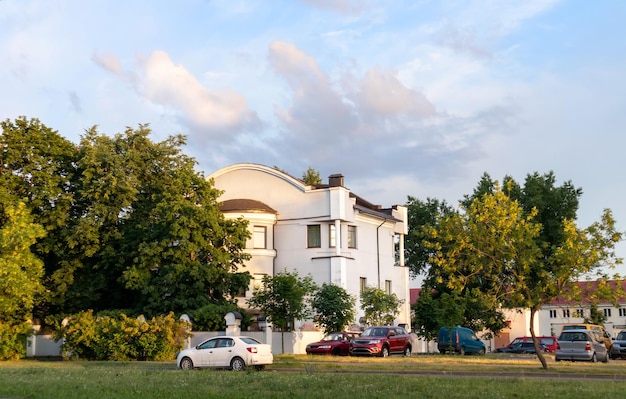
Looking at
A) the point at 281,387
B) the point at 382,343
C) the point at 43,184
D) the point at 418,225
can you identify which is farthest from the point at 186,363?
the point at 418,225

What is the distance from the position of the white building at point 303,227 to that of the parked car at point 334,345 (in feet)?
32.7

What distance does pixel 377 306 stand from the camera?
47.9 meters

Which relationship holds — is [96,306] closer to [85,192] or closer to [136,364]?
[85,192]

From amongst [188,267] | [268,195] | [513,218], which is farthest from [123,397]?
[268,195]

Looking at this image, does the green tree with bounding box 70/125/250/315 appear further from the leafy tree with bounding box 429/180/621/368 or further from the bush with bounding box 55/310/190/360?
the leafy tree with bounding box 429/180/621/368

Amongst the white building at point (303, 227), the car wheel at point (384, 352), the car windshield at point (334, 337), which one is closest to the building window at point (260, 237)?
the white building at point (303, 227)

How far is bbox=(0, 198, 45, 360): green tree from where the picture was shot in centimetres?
3831

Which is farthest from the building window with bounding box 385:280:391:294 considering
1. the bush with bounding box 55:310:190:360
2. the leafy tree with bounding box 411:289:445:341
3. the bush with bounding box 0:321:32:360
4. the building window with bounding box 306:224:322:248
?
the bush with bounding box 0:321:32:360

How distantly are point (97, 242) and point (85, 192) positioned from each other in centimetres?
307

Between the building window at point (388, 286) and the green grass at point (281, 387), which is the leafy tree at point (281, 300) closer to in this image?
the building window at point (388, 286)

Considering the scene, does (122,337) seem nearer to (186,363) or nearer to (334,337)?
(186,363)

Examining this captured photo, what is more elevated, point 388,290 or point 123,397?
point 388,290

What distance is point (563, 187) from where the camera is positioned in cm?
6825

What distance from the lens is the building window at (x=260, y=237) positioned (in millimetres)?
52812
